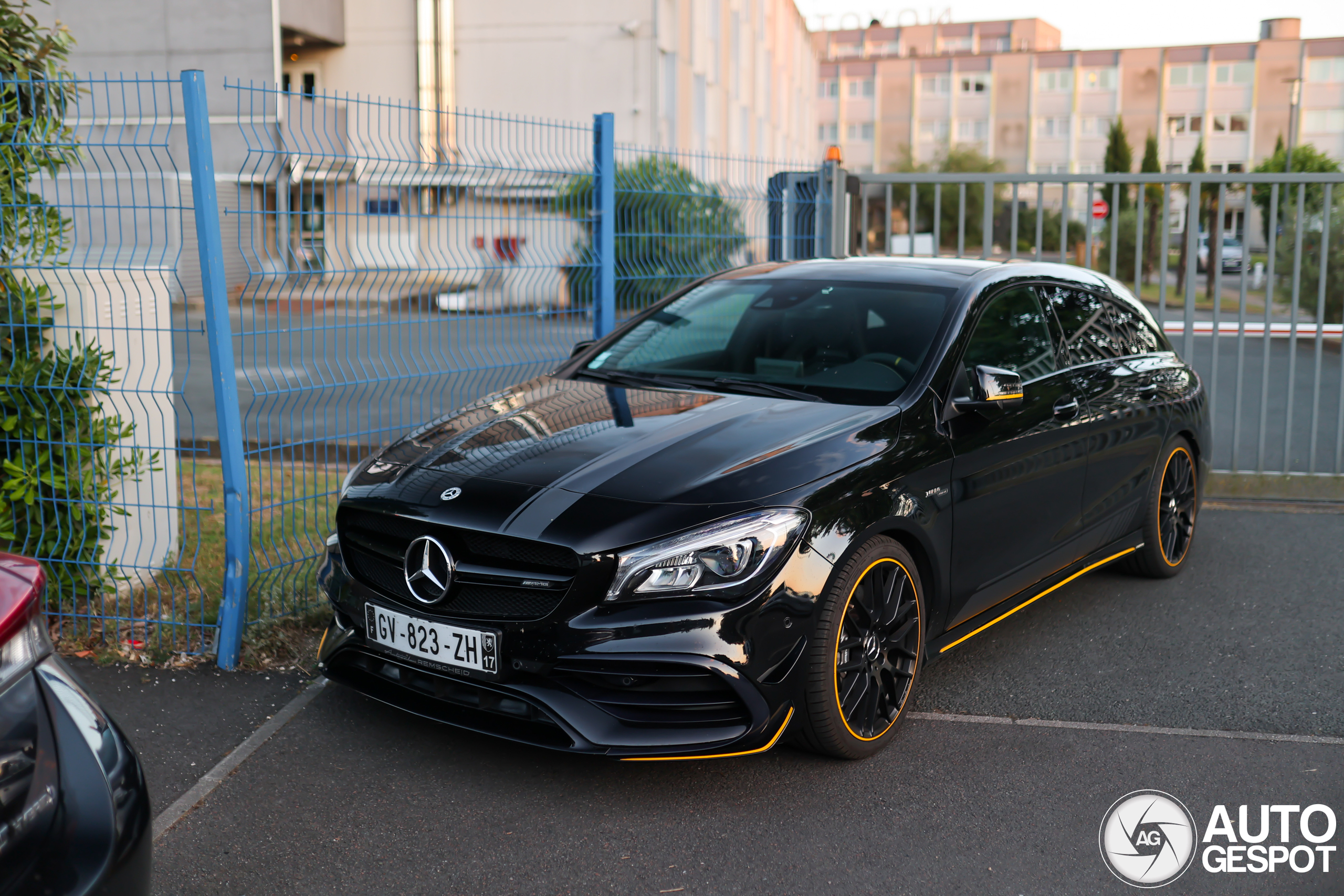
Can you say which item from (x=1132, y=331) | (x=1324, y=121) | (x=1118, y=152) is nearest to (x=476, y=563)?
(x=1132, y=331)

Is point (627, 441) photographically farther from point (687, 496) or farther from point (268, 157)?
point (268, 157)

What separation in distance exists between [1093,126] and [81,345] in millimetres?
87840

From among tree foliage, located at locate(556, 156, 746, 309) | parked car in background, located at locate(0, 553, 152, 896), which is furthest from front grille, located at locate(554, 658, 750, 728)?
tree foliage, located at locate(556, 156, 746, 309)

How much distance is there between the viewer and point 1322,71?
80.0 metres

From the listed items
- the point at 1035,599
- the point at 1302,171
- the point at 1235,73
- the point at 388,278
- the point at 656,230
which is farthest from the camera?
the point at 1235,73

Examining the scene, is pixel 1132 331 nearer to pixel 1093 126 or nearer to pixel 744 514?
pixel 744 514

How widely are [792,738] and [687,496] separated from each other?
791 mm

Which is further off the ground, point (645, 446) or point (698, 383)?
point (698, 383)

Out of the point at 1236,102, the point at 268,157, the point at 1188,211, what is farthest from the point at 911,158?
the point at 268,157

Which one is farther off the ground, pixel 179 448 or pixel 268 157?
pixel 268 157

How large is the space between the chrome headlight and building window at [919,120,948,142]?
281 feet

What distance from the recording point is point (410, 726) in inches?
150

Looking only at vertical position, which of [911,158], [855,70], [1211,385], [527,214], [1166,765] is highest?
[855,70]

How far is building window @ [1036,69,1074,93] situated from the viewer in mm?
82188
